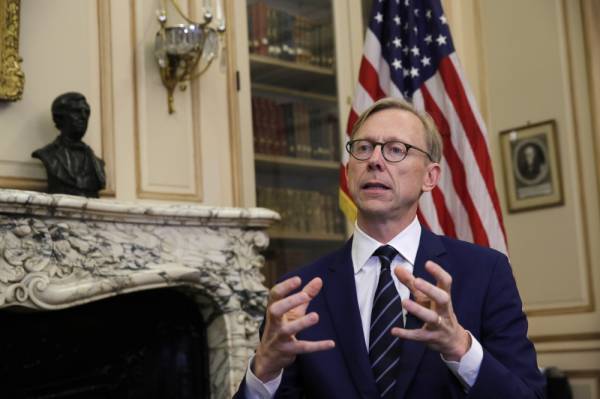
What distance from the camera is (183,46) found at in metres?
3.63

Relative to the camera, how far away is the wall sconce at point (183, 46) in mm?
3626

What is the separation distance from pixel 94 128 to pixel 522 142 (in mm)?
2418

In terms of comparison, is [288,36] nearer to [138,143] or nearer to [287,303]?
Result: [138,143]

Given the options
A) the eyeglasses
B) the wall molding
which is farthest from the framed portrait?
the eyeglasses

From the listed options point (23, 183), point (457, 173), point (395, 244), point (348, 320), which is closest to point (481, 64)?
point (457, 173)

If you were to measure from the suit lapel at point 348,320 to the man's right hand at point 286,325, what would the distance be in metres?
0.16

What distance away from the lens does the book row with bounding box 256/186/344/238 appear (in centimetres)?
414

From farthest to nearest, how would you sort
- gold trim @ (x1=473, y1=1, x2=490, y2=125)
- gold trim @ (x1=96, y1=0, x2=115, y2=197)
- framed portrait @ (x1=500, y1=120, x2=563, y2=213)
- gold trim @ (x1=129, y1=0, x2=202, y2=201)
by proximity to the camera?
1. gold trim @ (x1=473, y1=1, x2=490, y2=125)
2. framed portrait @ (x1=500, y1=120, x2=563, y2=213)
3. gold trim @ (x1=129, y1=0, x2=202, y2=201)
4. gold trim @ (x1=96, y1=0, x2=115, y2=197)

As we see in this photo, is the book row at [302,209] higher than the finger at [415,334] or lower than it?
higher

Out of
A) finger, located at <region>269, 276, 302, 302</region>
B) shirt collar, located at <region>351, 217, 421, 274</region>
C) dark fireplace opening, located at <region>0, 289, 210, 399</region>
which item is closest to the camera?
finger, located at <region>269, 276, 302, 302</region>

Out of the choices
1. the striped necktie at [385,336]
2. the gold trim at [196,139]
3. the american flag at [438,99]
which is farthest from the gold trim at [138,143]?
the striped necktie at [385,336]

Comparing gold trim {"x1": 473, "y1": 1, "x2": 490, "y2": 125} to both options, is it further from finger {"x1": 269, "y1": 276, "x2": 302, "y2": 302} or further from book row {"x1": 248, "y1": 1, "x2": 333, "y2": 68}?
finger {"x1": 269, "y1": 276, "x2": 302, "y2": 302}

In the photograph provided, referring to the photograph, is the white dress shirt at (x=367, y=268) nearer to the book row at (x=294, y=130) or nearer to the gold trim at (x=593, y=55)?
the book row at (x=294, y=130)

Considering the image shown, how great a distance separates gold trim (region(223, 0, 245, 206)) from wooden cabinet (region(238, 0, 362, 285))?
5 centimetres
